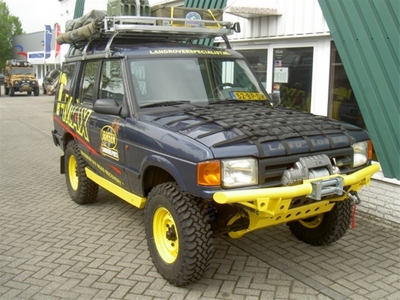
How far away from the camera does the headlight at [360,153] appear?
4074 mm

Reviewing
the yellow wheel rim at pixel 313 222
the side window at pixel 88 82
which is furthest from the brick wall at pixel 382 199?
the side window at pixel 88 82

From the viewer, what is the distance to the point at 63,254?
14.8 ft

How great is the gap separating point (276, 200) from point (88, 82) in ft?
10.7

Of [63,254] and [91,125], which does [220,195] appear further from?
[91,125]

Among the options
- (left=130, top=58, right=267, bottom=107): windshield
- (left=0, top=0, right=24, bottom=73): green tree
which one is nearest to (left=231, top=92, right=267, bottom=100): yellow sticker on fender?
(left=130, top=58, right=267, bottom=107): windshield

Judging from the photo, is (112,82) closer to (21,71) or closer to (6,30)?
(21,71)

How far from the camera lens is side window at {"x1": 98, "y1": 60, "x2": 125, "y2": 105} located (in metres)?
4.68

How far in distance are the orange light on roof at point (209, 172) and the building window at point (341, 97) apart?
3.70 m

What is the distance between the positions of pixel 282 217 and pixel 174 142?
109 cm

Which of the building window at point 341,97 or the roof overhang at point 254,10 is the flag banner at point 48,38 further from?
the building window at point 341,97

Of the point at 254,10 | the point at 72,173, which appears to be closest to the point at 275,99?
the point at 254,10

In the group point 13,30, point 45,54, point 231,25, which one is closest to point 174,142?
point 231,25

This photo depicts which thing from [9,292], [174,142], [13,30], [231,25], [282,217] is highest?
[13,30]

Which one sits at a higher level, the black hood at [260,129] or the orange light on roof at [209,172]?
the black hood at [260,129]
